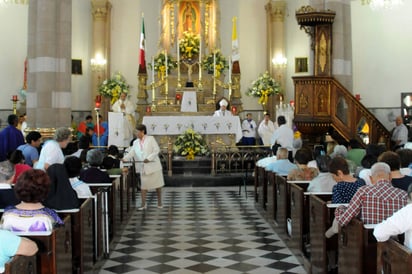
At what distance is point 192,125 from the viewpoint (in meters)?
18.3

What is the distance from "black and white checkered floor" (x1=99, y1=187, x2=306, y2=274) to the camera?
26.8ft

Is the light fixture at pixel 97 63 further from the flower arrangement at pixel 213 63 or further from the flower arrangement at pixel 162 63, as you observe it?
the flower arrangement at pixel 213 63

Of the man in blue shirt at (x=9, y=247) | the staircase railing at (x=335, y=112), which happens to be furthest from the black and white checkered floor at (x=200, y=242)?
the man in blue shirt at (x=9, y=247)

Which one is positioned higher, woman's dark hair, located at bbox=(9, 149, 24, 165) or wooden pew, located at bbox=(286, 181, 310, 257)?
woman's dark hair, located at bbox=(9, 149, 24, 165)

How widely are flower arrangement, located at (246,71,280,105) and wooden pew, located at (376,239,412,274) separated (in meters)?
19.1

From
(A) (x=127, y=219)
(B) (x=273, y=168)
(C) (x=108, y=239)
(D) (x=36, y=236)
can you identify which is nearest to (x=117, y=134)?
(A) (x=127, y=219)

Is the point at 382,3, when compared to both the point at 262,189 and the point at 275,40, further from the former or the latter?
the point at 262,189

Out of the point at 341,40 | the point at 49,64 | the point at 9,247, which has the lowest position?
the point at 9,247

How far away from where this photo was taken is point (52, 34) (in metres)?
15.4

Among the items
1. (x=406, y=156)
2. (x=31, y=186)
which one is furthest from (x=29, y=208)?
(x=406, y=156)

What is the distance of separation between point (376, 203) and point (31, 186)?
299 cm

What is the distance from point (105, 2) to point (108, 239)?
1758 centimetres

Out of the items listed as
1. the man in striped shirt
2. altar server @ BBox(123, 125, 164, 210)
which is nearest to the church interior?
the man in striped shirt

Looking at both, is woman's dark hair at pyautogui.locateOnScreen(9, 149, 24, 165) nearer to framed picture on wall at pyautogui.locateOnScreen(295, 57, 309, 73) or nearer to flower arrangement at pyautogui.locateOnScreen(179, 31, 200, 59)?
flower arrangement at pyautogui.locateOnScreen(179, 31, 200, 59)
